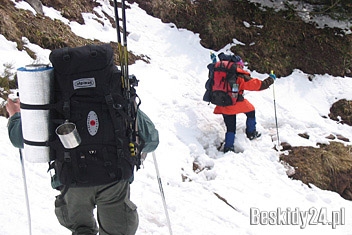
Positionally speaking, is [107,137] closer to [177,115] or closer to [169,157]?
[169,157]

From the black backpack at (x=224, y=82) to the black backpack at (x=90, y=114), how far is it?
4.61m

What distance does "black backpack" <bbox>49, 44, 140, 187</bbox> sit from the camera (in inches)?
109

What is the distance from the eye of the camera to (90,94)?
278cm

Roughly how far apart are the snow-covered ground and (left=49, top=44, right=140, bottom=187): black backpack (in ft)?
5.48

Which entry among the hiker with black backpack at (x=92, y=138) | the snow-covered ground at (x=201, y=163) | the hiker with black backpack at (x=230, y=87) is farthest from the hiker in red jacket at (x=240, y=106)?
the hiker with black backpack at (x=92, y=138)

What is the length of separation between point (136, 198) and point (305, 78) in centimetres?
809

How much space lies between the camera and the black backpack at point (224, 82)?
7.18m

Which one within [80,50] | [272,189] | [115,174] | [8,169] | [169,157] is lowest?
[272,189]

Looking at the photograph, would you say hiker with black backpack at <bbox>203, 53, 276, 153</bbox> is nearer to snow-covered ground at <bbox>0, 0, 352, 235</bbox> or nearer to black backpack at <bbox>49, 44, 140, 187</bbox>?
snow-covered ground at <bbox>0, 0, 352, 235</bbox>

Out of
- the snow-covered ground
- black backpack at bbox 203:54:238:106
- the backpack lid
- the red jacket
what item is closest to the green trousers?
the backpack lid

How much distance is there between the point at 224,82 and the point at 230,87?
167 millimetres

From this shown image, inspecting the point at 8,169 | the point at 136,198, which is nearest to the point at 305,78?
the point at 136,198

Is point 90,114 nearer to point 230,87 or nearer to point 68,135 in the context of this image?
point 68,135

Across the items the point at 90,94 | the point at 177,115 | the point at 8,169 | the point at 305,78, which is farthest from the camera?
the point at 305,78
